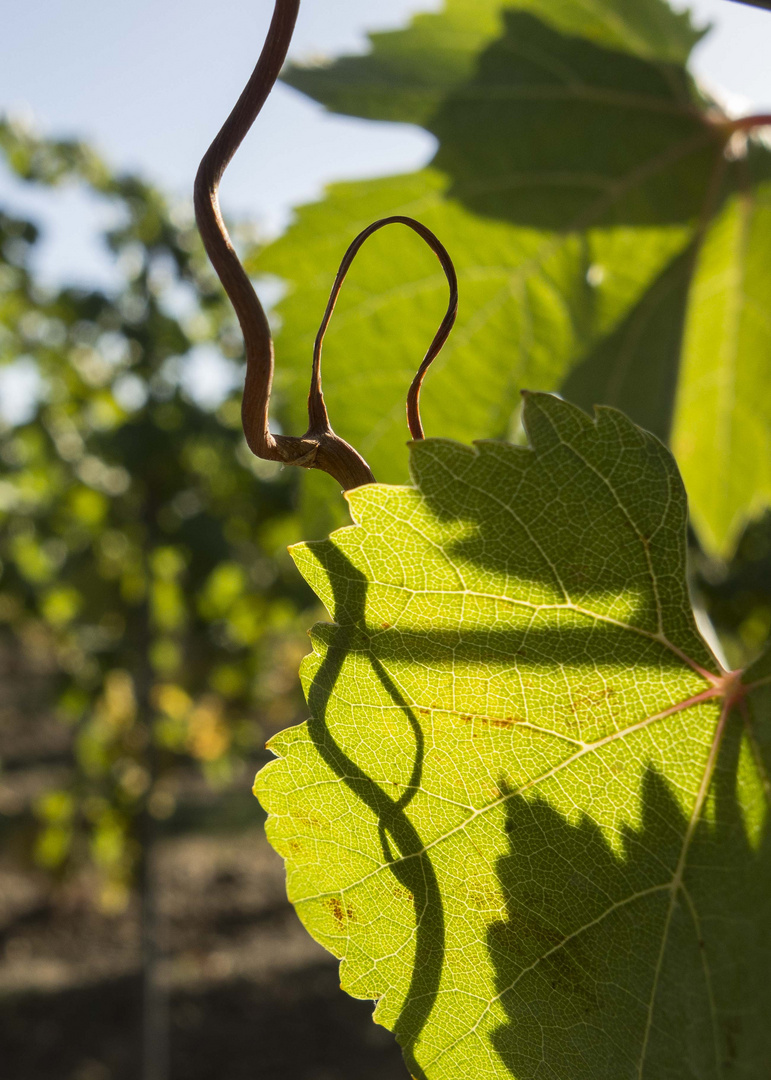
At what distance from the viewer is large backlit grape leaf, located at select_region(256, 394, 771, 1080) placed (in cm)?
35

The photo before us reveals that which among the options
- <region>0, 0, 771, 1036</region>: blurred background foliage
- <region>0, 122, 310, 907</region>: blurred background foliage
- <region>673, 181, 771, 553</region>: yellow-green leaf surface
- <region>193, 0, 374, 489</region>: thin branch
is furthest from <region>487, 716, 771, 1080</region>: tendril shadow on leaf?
<region>0, 122, 310, 907</region>: blurred background foliage

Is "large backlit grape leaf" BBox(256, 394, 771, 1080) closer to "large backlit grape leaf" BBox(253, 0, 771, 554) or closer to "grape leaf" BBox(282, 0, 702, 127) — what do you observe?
"large backlit grape leaf" BBox(253, 0, 771, 554)

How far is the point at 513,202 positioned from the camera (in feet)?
2.57

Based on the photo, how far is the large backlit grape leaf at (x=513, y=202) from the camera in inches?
30.5

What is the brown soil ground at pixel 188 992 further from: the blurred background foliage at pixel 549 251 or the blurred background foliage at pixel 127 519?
the blurred background foliage at pixel 549 251

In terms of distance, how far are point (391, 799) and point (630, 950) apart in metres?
0.11

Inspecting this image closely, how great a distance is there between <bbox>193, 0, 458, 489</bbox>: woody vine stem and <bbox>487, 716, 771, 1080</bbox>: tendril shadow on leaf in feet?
0.50

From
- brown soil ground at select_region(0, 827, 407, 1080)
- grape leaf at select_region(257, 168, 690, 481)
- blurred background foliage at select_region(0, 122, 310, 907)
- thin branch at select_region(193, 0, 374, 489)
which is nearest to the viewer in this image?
thin branch at select_region(193, 0, 374, 489)

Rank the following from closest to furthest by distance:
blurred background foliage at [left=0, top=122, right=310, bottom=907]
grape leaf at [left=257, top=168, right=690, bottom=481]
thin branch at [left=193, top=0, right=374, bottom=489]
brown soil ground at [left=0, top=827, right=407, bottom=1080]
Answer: thin branch at [left=193, top=0, right=374, bottom=489] < grape leaf at [left=257, top=168, right=690, bottom=481] < blurred background foliage at [left=0, top=122, right=310, bottom=907] < brown soil ground at [left=0, top=827, right=407, bottom=1080]

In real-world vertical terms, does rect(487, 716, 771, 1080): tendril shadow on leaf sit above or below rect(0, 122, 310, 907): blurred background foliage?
below

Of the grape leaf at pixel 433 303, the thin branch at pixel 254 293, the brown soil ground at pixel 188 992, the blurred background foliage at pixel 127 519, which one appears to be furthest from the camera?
the brown soil ground at pixel 188 992

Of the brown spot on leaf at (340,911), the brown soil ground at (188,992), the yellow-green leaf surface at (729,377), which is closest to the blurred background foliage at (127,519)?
the brown soil ground at (188,992)

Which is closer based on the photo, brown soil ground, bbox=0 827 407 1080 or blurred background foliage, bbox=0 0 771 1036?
blurred background foliage, bbox=0 0 771 1036

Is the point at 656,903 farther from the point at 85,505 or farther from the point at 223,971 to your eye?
the point at 223,971
